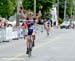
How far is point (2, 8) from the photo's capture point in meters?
58.9

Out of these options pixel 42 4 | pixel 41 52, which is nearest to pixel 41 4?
pixel 42 4

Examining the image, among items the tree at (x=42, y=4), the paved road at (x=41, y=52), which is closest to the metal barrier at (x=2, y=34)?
the paved road at (x=41, y=52)

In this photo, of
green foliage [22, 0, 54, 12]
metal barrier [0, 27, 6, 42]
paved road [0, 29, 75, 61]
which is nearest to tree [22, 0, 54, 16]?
green foliage [22, 0, 54, 12]

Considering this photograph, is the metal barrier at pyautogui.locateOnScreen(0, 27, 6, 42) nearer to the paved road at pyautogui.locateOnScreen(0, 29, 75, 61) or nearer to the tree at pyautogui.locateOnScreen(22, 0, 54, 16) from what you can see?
the paved road at pyautogui.locateOnScreen(0, 29, 75, 61)

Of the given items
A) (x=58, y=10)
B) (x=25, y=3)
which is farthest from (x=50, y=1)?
(x=58, y=10)

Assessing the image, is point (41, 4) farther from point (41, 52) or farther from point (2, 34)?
point (41, 52)

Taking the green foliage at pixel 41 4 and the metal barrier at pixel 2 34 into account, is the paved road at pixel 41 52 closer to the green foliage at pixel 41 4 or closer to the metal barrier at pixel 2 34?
the metal barrier at pixel 2 34

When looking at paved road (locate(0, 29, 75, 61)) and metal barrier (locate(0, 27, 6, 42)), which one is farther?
metal barrier (locate(0, 27, 6, 42))

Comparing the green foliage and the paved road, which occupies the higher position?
the paved road

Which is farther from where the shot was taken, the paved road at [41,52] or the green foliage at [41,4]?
the green foliage at [41,4]

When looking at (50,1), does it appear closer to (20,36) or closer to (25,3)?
(25,3)

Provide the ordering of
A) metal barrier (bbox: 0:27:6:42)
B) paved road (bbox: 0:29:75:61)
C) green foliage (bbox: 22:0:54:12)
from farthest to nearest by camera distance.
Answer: green foliage (bbox: 22:0:54:12)
metal barrier (bbox: 0:27:6:42)
paved road (bbox: 0:29:75:61)

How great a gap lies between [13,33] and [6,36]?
2.92 meters

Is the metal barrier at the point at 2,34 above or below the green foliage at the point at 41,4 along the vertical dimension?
above
